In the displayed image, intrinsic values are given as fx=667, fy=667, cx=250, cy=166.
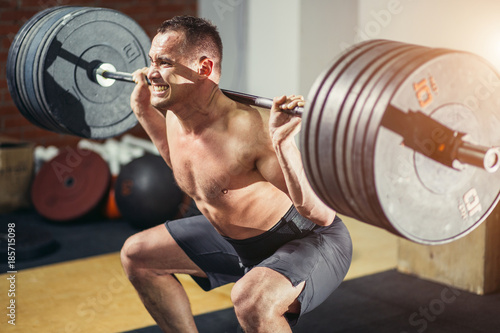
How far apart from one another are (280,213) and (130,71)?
1.01 m

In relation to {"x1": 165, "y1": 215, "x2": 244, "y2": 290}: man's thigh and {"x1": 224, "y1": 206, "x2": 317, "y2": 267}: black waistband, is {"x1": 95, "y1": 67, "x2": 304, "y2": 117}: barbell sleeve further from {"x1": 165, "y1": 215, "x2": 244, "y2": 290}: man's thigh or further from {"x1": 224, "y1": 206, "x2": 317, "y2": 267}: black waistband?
{"x1": 165, "y1": 215, "x2": 244, "y2": 290}: man's thigh

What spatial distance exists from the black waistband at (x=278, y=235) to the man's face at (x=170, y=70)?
1.73ft

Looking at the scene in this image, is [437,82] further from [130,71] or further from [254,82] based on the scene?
[254,82]

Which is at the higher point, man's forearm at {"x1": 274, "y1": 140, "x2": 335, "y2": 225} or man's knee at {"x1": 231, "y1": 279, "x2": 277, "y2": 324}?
man's forearm at {"x1": 274, "y1": 140, "x2": 335, "y2": 225}

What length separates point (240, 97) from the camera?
2.14 meters

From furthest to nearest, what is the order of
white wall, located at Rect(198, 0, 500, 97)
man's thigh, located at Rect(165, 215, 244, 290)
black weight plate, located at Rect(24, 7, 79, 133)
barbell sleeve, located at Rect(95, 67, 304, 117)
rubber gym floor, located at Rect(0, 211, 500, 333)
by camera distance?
1. white wall, located at Rect(198, 0, 500, 97)
2. rubber gym floor, located at Rect(0, 211, 500, 333)
3. black weight plate, located at Rect(24, 7, 79, 133)
4. man's thigh, located at Rect(165, 215, 244, 290)
5. barbell sleeve, located at Rect(95, 67, 304, 117)

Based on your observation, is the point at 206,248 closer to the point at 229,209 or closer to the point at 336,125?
the point at 229,209

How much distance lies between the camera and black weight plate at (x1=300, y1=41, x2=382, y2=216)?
173cm

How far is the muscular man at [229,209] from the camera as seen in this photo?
2.02 m

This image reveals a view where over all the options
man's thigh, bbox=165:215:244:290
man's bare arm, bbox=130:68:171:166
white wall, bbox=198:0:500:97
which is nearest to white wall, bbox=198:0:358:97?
white wall, bbox=198:0:500:97

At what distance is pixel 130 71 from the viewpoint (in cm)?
283

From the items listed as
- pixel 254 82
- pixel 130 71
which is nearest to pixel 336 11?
pixel 254 82

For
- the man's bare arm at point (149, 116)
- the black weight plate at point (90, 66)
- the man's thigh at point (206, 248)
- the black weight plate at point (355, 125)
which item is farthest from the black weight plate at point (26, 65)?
the black weight plate at point (355, 125)

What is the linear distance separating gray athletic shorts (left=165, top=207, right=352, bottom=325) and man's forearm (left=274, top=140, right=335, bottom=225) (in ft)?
0.47
